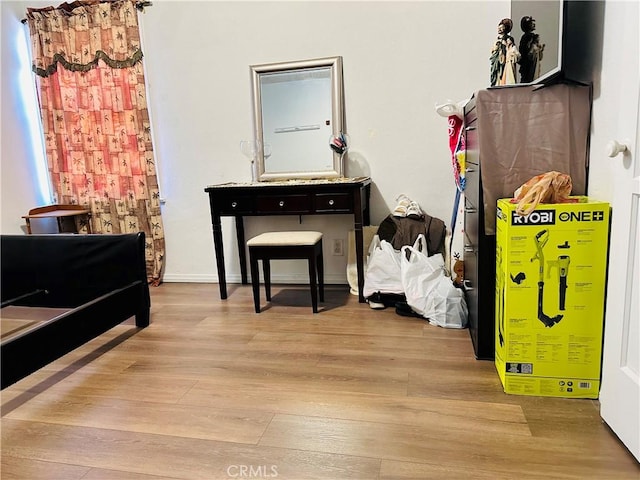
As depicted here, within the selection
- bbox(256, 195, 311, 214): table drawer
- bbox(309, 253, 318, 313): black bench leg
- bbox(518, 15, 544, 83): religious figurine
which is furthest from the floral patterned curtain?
bbox(518, 15, 544, 83): religious figurine

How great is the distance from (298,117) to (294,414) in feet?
7.15

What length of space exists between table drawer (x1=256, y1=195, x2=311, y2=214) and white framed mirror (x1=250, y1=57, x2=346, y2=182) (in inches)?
15.6

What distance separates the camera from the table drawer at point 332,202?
8.96 ft

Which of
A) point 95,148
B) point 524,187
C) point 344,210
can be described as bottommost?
point 344,210

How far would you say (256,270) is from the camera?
8.75 ft

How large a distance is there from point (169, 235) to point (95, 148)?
3.00ft

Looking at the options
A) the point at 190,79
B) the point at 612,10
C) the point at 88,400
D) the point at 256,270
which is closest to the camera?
the point at 612,10

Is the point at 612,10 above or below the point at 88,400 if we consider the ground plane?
above

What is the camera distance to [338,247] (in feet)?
10.6

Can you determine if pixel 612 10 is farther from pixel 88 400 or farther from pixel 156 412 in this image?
pixel 88 400

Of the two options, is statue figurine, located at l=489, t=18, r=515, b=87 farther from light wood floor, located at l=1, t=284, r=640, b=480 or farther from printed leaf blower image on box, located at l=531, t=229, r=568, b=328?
light wood floor, located at l=1, t=284, r=640, b=480

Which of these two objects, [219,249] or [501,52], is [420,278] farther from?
[219,249]

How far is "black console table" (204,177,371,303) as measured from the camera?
8.95ft

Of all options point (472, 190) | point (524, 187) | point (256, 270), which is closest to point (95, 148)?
point (256, 270)
